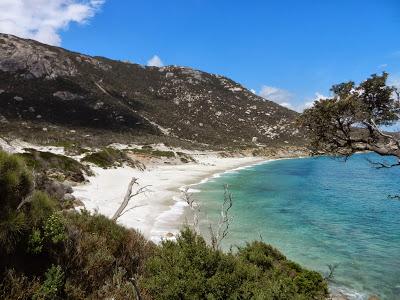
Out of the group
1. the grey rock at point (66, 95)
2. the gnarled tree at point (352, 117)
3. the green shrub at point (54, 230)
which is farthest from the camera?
the grey rock at point (66, 95)

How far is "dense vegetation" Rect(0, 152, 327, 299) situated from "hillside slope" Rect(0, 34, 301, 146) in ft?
211

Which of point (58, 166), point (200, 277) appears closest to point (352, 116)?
point (200, 277)

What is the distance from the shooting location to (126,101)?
116438 millimetres

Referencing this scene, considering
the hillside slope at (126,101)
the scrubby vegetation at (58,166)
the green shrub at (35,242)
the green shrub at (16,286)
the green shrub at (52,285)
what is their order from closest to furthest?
the green shrub at (16,286), the green shrub at (52,285), the green shrub at (35,242), the scrubby vegetation at (58,166), the hillside slope at (126,101)

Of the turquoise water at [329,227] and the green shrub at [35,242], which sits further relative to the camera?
the turquoise water at [329,227]

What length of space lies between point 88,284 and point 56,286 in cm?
96

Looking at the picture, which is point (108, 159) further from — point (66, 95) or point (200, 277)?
point (66, 95)

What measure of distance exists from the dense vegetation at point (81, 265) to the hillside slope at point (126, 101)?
64386 mm

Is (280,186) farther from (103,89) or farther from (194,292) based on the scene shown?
(103,89)

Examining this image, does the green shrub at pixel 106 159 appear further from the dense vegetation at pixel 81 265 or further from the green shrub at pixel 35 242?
the green shrub at pixel 35 242

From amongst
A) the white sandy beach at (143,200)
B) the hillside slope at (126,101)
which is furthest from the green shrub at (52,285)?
the hillside slope at (126,101)

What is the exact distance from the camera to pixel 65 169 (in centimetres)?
3127

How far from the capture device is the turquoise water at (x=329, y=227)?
53.3 ft

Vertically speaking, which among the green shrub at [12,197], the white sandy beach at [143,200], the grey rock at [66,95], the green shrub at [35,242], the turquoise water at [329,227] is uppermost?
the grey rock at [66,95]
